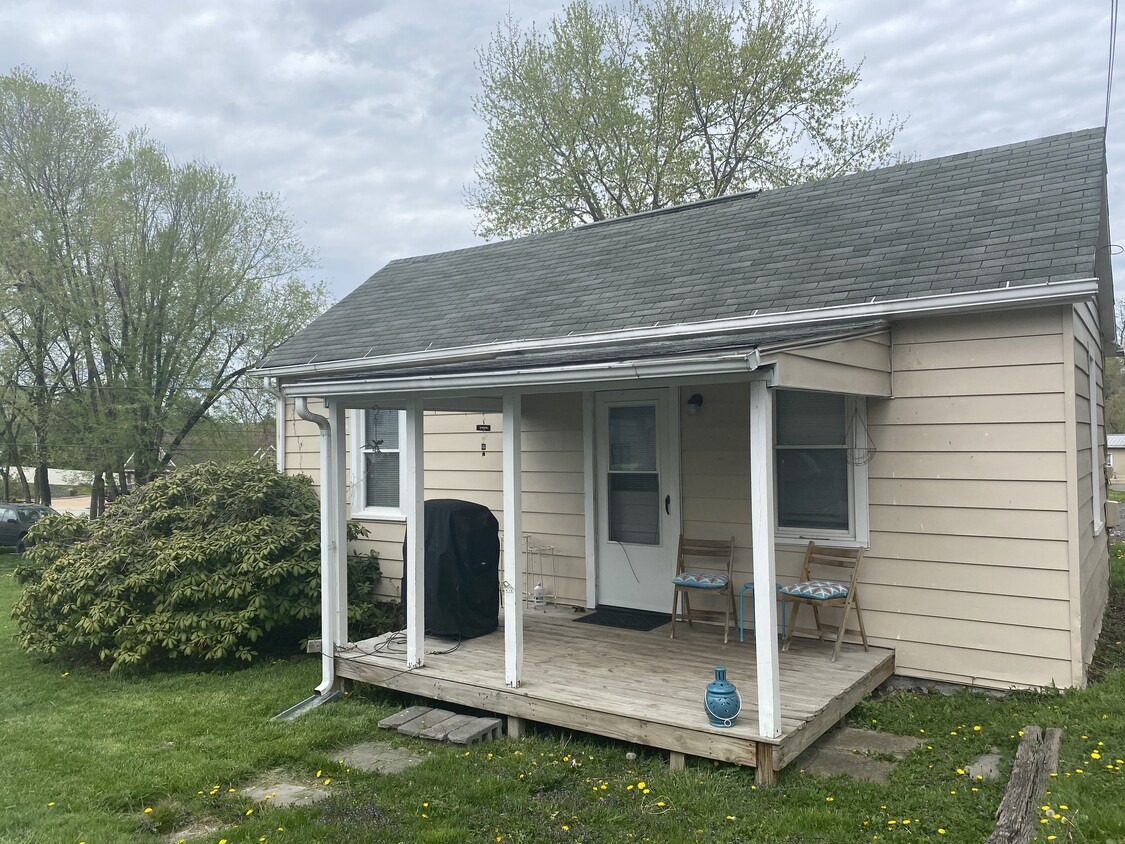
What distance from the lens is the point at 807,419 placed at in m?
5.88

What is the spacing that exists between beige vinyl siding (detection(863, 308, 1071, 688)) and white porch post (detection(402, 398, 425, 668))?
3.13 meters

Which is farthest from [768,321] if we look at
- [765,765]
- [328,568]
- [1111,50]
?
[328,568]

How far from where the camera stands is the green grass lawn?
3.44 meters

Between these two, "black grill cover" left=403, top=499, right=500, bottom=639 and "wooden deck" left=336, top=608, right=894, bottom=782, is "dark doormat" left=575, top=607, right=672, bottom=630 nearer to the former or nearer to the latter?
"wooden deck" left=336, top=608, right=894, bottom=782

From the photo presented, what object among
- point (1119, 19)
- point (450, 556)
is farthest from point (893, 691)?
point (1119, 19)

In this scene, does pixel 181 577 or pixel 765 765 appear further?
pixel 181 577

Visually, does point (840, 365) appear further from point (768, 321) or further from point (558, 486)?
point (558, 486)

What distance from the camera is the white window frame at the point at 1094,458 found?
6.57 meters

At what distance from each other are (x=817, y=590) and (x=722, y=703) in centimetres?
151

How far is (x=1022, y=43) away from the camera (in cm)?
838

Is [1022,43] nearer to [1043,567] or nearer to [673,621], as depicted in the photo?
[1043,567]

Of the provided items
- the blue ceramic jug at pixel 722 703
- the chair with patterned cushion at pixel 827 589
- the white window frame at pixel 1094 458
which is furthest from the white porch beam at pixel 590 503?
the white window frame at pixel 1094 458

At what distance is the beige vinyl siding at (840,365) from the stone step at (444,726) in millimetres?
2731

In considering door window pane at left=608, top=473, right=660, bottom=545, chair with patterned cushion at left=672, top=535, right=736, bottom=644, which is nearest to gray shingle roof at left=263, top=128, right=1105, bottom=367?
door window pane at left=608, top=473, right=660, bottom=545
